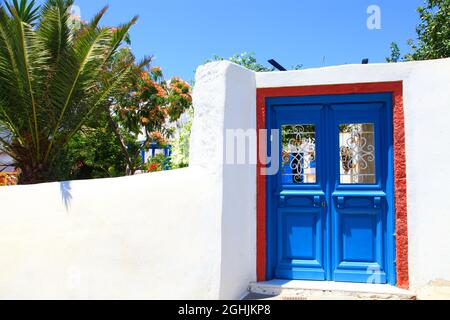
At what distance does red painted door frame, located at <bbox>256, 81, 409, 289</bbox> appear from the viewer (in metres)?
4.21

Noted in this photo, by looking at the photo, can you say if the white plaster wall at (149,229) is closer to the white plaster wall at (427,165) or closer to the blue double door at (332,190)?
the blue double door at (332,190)

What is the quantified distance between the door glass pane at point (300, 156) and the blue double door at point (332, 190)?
0.04 ft

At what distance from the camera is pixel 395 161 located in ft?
14.0

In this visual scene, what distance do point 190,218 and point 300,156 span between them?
5.16ft

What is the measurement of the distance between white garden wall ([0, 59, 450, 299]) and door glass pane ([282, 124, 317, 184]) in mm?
604

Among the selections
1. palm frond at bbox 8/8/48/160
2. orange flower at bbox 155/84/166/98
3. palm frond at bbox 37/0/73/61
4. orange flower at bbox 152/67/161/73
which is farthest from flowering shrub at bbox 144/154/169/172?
palm frond at bbox 37/0/73/61

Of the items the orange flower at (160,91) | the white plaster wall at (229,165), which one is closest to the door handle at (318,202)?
the white plaster wall at (229,165)

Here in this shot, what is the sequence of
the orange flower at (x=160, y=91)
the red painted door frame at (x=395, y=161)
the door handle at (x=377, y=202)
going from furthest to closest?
the orange flower at (x=160, y=91), the door handle at (x=377, y=202), the red painted door frame at (x=395, y=161)

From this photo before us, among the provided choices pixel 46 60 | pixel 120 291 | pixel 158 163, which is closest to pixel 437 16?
pixel 158 163

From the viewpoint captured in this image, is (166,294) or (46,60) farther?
(46,60)

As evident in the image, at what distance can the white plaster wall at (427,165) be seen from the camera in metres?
4.04

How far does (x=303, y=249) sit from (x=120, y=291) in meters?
2.08

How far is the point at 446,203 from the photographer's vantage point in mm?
4035

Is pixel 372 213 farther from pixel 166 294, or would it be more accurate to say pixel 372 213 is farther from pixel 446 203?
pixel 166 294
